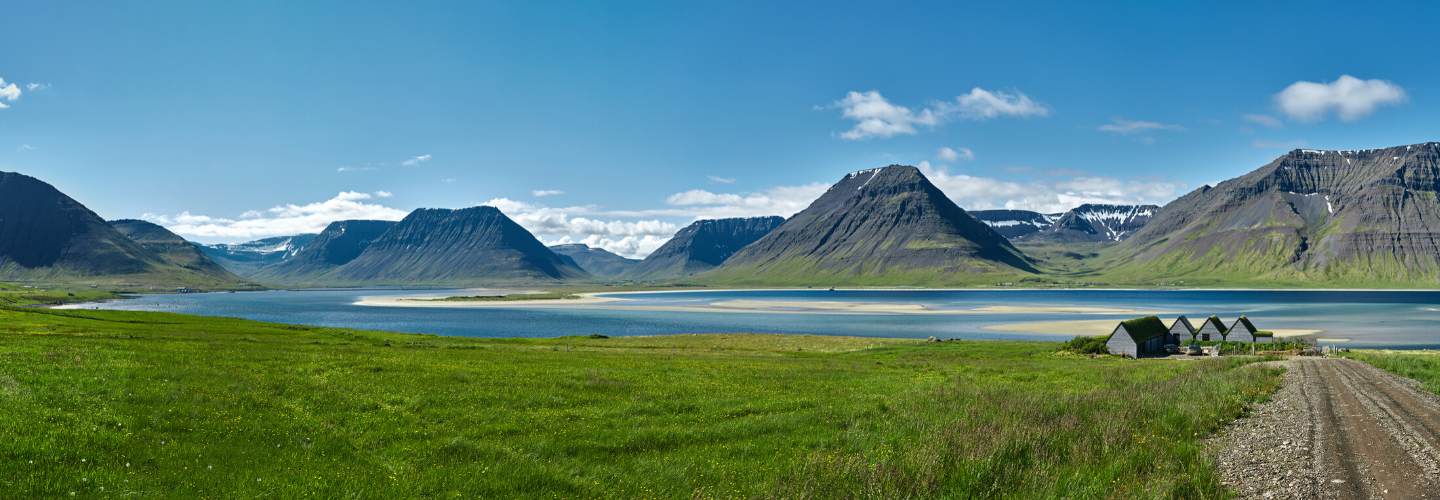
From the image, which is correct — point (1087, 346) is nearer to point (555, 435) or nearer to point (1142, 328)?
point (1142, 328)

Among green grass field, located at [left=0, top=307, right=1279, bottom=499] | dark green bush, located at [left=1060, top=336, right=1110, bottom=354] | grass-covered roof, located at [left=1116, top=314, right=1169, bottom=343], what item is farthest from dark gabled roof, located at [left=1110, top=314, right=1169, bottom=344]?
green grass field, located at [left=0, top=307, right=1279, bottom=499]

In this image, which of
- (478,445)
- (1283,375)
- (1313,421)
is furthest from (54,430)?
(1283,375)

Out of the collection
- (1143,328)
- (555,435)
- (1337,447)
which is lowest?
(1337,447)

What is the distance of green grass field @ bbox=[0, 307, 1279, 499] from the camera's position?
13.3m

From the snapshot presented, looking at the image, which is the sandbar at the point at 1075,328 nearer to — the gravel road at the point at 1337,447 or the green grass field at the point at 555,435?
the gravel road at the point at 1337,447

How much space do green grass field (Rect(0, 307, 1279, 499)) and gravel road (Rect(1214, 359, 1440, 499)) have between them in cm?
106

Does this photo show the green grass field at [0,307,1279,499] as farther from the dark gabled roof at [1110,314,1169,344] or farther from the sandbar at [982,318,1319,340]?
the sandbar at [982,318,1319,340]

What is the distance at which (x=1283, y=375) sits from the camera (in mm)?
42406

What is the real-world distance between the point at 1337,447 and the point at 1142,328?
76.6 m

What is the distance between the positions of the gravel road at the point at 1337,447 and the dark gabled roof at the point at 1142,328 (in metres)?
52.7

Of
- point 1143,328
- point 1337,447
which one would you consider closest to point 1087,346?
point 1143,328

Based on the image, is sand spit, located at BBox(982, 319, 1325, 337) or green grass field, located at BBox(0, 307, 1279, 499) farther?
sand spit, located at BBox(982, 319, 1325, 337)

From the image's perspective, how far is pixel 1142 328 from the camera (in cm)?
8700

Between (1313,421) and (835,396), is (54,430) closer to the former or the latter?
(835,396)
